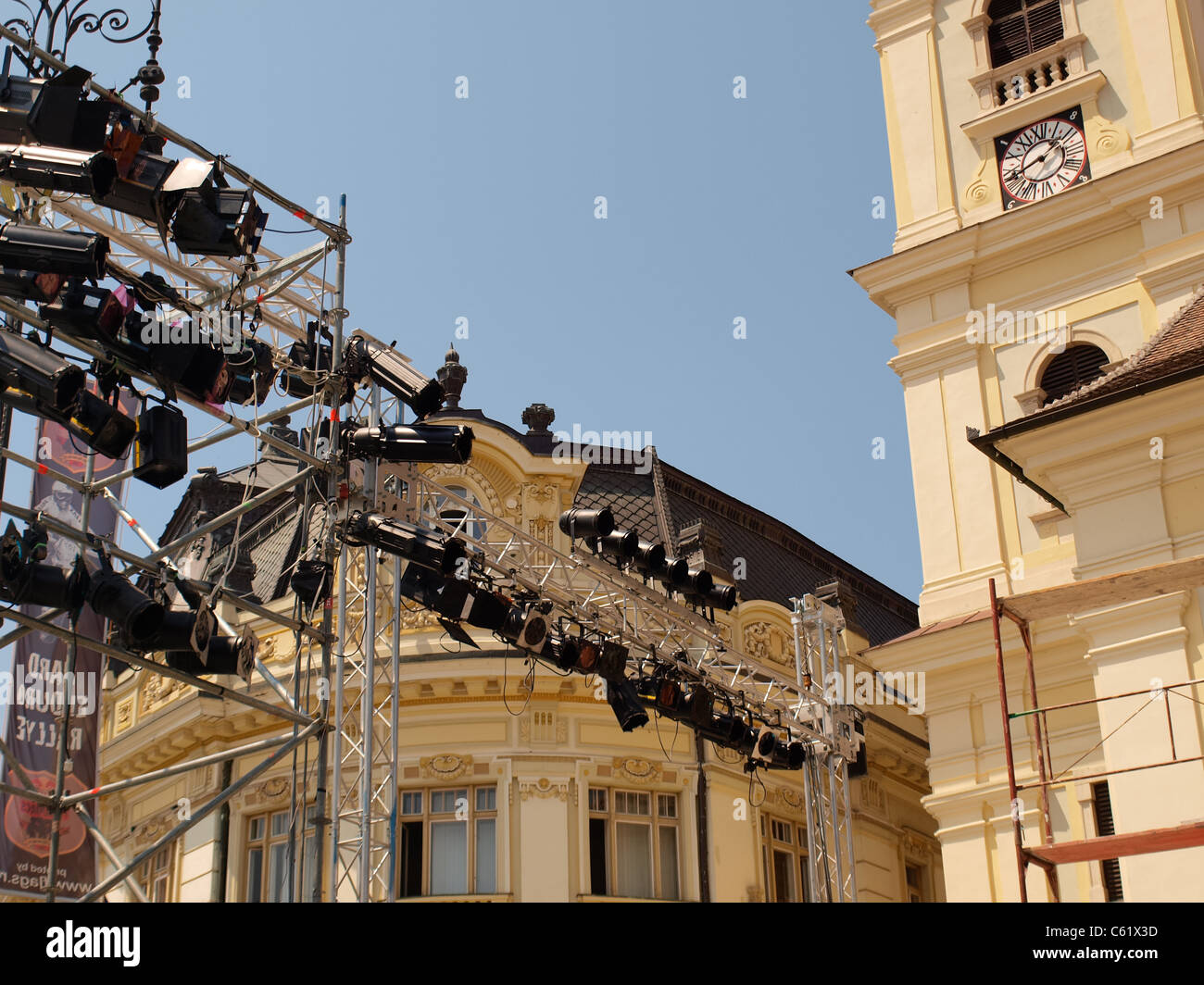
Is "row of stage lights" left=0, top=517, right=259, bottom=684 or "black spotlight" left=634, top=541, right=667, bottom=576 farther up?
"black spotlight" left=634, top=541, right=667, bottom=576

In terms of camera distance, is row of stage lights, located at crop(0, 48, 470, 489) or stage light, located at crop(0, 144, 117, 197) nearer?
row of stage lights, located at crop(0, 48, 470, 489)

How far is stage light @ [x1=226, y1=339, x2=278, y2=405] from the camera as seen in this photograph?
12945 millimetres

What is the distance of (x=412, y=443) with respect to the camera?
13758 mm

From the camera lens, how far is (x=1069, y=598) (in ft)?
48.1

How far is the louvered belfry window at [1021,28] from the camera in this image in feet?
78.7

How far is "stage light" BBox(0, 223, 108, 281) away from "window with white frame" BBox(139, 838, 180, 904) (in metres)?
14.4

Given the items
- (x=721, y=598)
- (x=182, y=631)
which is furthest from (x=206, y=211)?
(x=721, y=598)

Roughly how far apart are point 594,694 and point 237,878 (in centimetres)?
Answer: 570

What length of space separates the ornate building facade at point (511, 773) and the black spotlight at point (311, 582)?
626 centimetres

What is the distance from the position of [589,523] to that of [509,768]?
627 centimetres

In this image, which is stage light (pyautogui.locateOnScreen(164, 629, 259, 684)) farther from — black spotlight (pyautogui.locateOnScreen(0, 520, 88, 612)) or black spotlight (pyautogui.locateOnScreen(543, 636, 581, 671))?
black spotlight (pyautogui.locateOnScreen(543, 636, 581, 671))

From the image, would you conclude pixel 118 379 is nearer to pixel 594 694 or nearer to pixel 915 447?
pixel 594 694

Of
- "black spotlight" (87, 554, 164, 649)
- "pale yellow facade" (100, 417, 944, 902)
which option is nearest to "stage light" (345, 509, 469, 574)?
"black spotlight" (87, 554, 164, 649)
